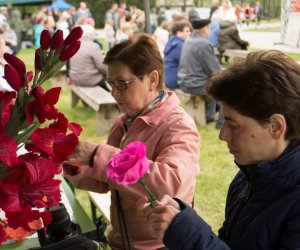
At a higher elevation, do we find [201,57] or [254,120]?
[254,120]

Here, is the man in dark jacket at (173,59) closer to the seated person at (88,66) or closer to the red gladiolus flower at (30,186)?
the seated person at (88,66)

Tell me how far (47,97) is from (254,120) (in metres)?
0.59

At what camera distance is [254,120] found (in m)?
1.15

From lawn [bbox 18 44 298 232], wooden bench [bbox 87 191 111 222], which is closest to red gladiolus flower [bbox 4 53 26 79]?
lawn [bbox 18 44 298 232]

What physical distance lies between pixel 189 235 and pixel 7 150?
0.56 metres

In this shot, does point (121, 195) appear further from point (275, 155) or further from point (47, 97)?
point (47, 97)

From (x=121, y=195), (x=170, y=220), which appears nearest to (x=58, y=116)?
(x=170, y=220)

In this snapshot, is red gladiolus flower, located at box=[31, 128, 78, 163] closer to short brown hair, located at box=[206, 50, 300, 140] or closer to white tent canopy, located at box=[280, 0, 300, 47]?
short brown hair, located at box=[206, 50, 300, 140]

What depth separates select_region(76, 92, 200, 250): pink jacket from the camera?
5.05ft

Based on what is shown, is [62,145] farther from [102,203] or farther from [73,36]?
[102,203]

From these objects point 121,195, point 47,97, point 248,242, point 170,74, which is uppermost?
point 47,97

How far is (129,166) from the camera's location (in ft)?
2.94

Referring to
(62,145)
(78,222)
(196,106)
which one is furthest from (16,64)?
(196,106)

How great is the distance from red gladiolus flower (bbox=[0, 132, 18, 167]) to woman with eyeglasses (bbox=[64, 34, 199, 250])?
73 centimetres
